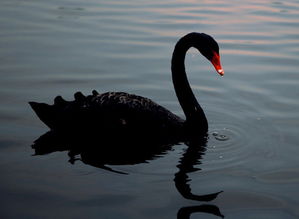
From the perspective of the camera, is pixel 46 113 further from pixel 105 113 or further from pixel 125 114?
pixel 125 114

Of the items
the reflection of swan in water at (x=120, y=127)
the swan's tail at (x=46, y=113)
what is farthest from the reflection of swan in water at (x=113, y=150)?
the swan's tail at (x=46, y=113)

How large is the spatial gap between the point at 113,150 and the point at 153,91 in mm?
1728

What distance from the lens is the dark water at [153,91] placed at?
13.1 feet

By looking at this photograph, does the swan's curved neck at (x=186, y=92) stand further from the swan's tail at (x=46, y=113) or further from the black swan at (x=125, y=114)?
the swan's tail at (x=46, y=113)

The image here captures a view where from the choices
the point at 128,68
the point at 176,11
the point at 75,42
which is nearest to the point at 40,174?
the point at 128,68

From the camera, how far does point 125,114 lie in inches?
201

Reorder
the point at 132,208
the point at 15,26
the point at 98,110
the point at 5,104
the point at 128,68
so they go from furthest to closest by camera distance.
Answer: the point at 15,26, the point at 128,68, the point at 5,104, the point at 98,110, the point at 132,208

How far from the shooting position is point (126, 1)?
484 inches

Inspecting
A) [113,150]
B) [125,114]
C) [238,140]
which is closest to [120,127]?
[125,114]

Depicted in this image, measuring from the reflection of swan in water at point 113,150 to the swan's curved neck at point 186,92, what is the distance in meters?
0.16

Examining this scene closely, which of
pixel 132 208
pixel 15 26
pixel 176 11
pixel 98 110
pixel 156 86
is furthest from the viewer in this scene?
pixel 176 11

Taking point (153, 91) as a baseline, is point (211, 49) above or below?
above

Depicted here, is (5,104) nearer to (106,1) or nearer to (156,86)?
(156,86)

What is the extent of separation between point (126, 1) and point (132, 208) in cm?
890
